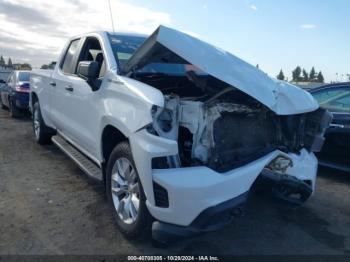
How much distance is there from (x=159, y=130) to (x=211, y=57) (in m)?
0.88

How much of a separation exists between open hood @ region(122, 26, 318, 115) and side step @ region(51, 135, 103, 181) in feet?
4.08

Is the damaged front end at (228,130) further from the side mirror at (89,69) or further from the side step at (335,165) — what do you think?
the side step at (335,165)

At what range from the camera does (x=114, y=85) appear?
3.88 meters

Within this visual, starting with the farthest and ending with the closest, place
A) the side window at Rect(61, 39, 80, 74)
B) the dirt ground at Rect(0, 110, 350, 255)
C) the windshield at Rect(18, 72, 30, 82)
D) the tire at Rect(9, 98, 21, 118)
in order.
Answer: the tire at Rect(9, 98, 21, 118) → the windshield at Rect(18, 72, 30, 82) → the side window at Rect(61, 39, 80, 74) → the dirt ground at Rect(0, 110, 350, 255)

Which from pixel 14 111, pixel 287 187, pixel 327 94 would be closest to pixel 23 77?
pixel 14 111

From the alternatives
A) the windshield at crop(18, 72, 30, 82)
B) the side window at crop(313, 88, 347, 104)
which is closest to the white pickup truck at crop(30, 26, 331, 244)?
the side window at crop(313, 88, 347, 104)

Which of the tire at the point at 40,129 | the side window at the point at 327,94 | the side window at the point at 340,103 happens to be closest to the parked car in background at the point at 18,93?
the tire at the point at 40,129

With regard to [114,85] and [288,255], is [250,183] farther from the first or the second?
[114,85]

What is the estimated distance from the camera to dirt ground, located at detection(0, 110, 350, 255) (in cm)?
357

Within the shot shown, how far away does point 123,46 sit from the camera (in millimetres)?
4695

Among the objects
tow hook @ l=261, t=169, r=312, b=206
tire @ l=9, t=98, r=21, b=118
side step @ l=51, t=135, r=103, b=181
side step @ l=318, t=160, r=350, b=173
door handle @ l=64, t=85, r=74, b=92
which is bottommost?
tire @ l=9, t=98, r=21, b=118

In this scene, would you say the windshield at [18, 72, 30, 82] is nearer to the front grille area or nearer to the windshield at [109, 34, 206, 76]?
the windshield at [109, 34, 206, 76]

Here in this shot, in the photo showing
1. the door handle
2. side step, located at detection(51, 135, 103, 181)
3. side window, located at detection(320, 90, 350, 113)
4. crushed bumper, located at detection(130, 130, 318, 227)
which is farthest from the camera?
side window, located at detection(320, 90, 350, 113)

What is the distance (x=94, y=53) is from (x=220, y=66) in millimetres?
2195
